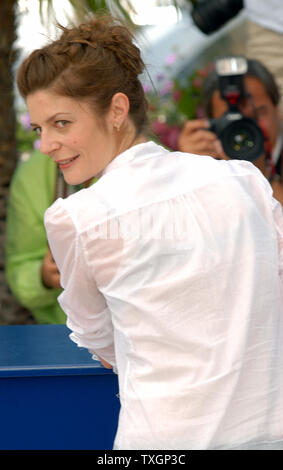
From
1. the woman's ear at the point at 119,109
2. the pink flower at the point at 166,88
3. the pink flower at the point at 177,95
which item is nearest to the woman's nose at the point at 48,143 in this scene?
the woman's ear at the point at 119,109

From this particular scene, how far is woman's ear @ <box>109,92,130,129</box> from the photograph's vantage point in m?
1.51

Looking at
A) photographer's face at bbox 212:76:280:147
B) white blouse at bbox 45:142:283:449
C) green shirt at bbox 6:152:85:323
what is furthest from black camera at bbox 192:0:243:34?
white blouse at bbox 45:142:283:449

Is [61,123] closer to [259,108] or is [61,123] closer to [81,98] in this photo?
[81,98]

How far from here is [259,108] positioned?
3.11m

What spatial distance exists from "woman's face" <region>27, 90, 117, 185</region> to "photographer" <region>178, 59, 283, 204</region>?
4.83ft

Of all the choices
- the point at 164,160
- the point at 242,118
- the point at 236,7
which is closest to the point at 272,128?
the point at 242,118

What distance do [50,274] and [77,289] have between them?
1431 millimetres

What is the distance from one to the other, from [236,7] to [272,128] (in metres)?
0.78

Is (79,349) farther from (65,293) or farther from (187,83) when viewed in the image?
(187,83)

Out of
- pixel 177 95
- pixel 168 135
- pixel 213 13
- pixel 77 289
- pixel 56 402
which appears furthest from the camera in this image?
pixel 177 95

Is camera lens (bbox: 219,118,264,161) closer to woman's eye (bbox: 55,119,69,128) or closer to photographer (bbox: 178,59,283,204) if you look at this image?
photographer (bbox: 178,59,283,204)

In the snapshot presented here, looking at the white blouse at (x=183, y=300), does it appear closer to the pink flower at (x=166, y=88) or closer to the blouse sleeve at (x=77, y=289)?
the blouse sleeve at (x=77, y=289)

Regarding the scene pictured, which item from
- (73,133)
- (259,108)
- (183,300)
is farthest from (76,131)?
(259,108)

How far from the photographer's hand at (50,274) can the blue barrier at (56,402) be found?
33.6 inches
